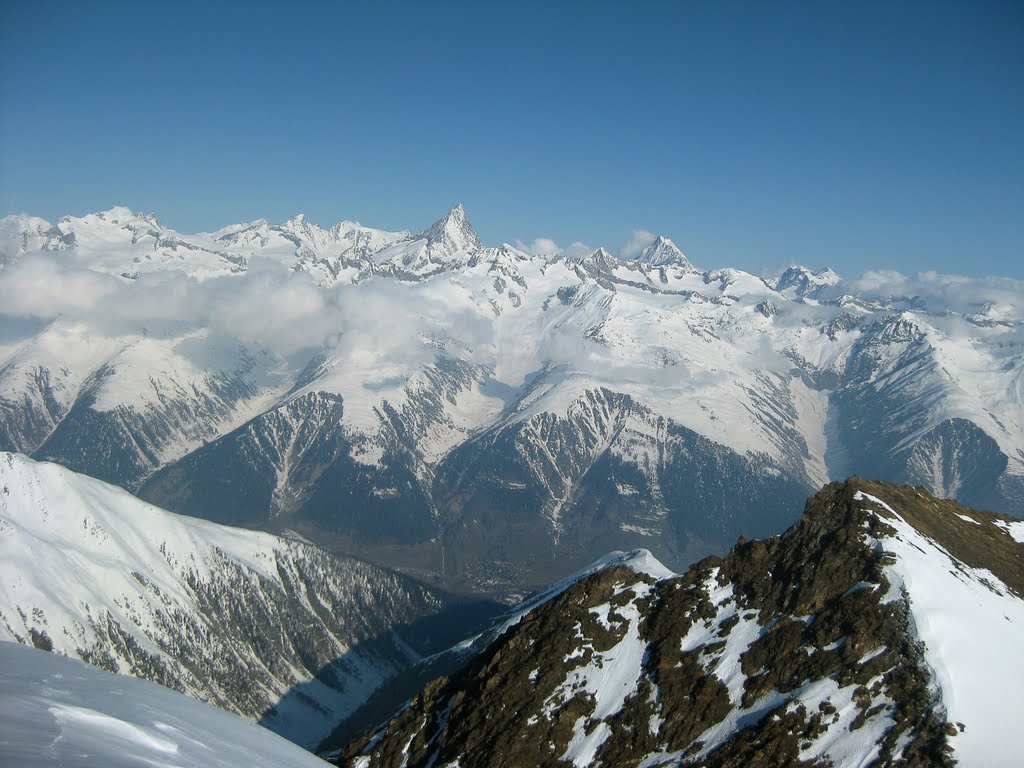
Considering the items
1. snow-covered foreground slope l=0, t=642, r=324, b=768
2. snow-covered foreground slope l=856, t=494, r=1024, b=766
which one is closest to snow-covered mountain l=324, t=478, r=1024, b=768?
snow-covered foreground slope l=856, t=494, r=1024, b=766

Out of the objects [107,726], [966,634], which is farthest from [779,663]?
[107,726]

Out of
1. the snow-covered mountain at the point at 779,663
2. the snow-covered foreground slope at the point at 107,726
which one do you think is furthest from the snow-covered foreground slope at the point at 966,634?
the snow-covered foreground slope at the point at 107,726

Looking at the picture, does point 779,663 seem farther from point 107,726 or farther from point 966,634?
point 107,726

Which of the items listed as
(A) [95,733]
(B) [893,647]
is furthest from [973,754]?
(A) [95,733]

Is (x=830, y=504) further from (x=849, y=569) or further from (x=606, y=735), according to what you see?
(x=606, y=735)

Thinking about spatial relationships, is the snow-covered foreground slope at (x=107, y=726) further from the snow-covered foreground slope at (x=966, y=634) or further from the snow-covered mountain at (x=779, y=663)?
the snow-covered foreground slope at (x=966, y=634)
